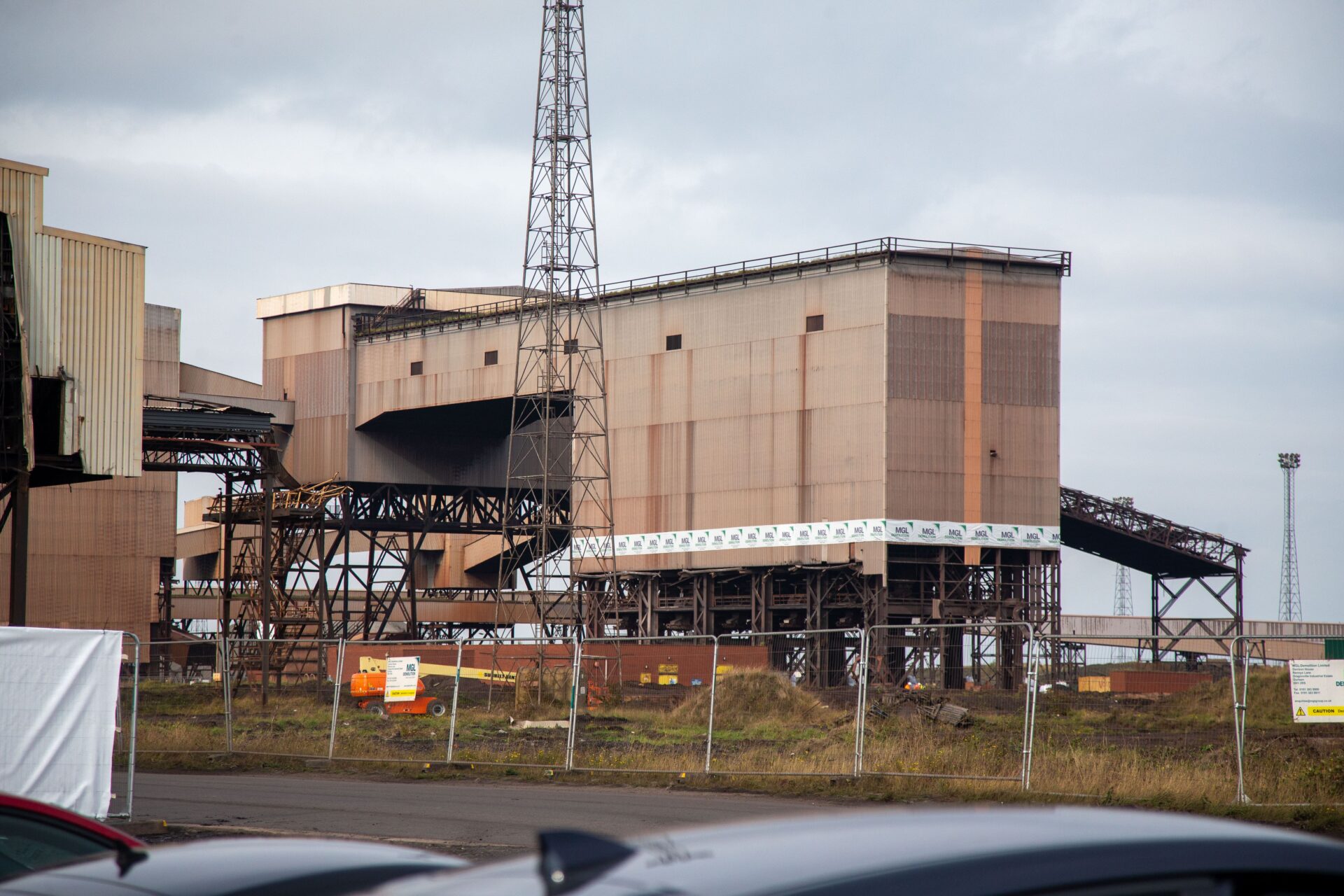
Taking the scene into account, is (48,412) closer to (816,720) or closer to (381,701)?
(381,701)

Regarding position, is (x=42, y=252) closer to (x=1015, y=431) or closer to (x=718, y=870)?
(x=718, y=870)

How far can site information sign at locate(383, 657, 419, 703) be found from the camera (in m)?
25.3

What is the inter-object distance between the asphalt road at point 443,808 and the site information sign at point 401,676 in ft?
9.50

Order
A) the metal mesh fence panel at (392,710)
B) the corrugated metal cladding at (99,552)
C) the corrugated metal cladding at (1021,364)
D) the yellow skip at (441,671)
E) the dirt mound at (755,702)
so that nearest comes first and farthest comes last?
1. the metal mesh fence panel at (392,710)
2. the dirt mound at (755,702)
3. the yellow skip at (441,671)
4. the corrugated metal cladding at (99,552)
5. the corrugated metal cladding at (1021,364)

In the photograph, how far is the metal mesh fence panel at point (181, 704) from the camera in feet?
86.6

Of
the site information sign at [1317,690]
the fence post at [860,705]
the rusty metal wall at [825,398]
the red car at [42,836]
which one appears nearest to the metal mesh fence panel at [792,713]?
the fence post at [860,705]

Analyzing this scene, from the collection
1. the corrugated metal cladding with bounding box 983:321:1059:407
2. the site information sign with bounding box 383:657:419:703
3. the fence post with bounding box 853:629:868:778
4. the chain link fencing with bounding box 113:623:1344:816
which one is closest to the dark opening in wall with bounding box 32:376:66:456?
the chain link fencing with bounding box 113:623:1344:816

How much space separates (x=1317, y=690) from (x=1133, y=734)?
13.5 meters

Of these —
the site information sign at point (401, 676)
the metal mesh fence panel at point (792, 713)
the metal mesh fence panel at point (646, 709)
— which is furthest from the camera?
the site information sign at point (401, 676)

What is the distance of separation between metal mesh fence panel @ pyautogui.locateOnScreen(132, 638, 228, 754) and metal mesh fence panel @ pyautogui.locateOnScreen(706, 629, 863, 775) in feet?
29.6

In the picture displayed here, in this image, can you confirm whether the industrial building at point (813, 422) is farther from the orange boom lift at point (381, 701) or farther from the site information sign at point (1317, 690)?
the site information sign at point (1317, 690)

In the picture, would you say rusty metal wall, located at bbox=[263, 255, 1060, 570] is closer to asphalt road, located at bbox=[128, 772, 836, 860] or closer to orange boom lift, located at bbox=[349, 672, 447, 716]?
orange boom lift, located at bbox=[349, 672, 447, 716]

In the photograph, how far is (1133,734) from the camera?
1160 inches

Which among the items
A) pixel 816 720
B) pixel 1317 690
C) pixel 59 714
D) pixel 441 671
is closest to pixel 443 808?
pixel 59 714
